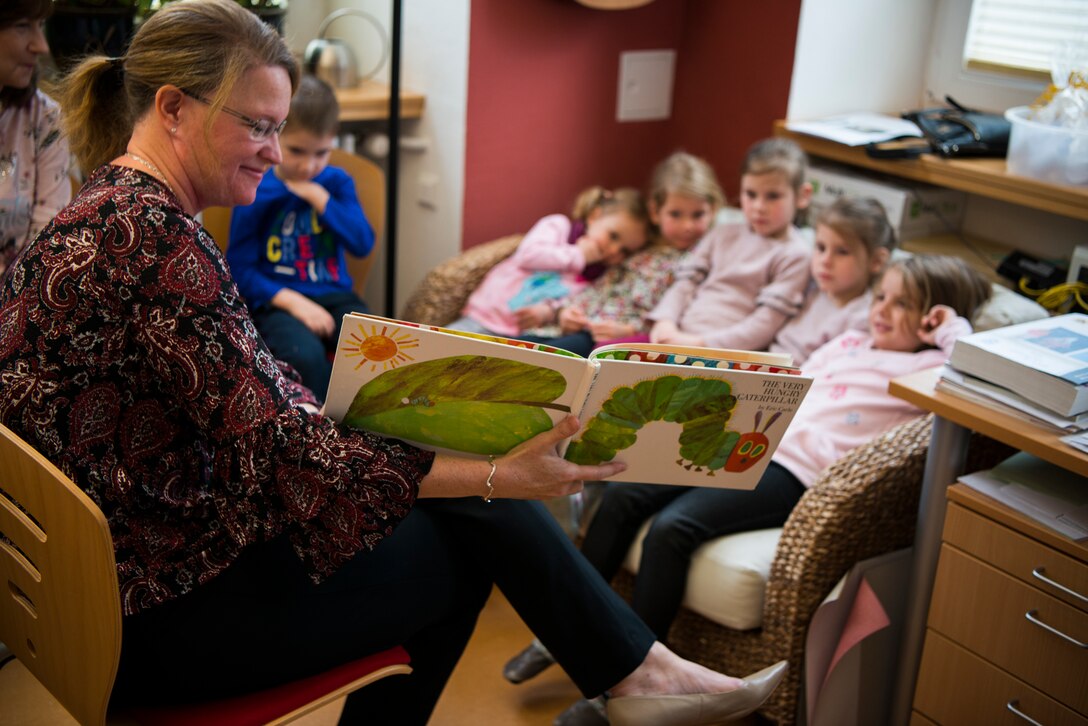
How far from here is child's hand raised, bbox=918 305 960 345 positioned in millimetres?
1936

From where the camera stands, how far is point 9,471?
3.61 ft

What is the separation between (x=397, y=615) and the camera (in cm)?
136

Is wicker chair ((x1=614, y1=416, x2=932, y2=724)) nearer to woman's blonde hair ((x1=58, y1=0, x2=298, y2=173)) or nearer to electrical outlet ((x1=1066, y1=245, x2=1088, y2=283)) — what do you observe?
electrical outlet ((x1=1066, y1=245, x2=1088, y2=283))

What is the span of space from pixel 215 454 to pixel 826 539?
101 centimetres

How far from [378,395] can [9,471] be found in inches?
15.8

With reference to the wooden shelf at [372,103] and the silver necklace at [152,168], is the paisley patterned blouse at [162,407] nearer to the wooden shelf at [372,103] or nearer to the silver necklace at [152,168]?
the silver necklace at [152,168]

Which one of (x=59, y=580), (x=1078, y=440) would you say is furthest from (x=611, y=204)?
(x=59, y=580)

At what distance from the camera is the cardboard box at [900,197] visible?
243 centimetres

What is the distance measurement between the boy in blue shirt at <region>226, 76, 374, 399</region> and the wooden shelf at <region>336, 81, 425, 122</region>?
0.30 meters

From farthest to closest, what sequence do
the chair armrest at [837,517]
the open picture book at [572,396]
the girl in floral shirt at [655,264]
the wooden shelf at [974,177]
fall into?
the girl in floral shirt at [655,264], the wooden shelf at [974,177], the chair armrest at [837,517], the open picture book at [572,396]

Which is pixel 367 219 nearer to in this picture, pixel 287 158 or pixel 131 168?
pixel 287 158

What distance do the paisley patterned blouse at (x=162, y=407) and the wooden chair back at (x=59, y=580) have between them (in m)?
0.07

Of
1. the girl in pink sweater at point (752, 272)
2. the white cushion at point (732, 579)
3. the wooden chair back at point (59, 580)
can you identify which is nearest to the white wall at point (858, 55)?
the girl in pink sweater at point (752, 272)

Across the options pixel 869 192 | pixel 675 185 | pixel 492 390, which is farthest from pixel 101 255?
pixel 869 192
